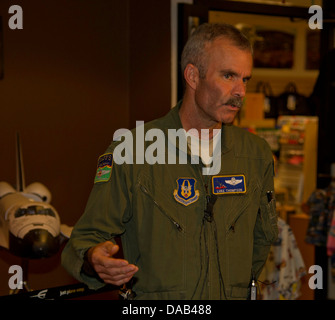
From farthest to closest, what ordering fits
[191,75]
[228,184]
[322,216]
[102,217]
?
[322,216]
[191,75]
[228,184]
[102,217]

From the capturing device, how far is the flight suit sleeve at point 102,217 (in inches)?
66.1

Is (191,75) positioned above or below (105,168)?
above

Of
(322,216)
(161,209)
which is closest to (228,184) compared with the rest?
(161,209)

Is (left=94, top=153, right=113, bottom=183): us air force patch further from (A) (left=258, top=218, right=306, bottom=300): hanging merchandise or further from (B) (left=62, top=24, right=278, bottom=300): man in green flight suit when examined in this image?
(A) (left=258, top=218, right=306, bottom=300): hanging merchandise

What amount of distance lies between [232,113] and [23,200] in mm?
1496

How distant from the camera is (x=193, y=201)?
1776mm

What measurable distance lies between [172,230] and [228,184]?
0.25 meters

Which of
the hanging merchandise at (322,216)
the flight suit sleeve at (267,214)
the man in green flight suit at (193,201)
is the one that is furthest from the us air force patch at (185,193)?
the hanging merchandise at (322,216)

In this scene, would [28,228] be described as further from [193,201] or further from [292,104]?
[292,104]

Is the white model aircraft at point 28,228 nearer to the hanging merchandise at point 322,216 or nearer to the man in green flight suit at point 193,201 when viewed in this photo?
the man in green flight suit at point 193,201

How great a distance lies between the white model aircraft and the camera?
265cm

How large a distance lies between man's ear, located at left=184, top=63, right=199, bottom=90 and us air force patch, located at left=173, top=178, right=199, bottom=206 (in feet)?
1.17

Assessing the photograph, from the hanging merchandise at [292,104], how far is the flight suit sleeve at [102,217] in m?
4.88
